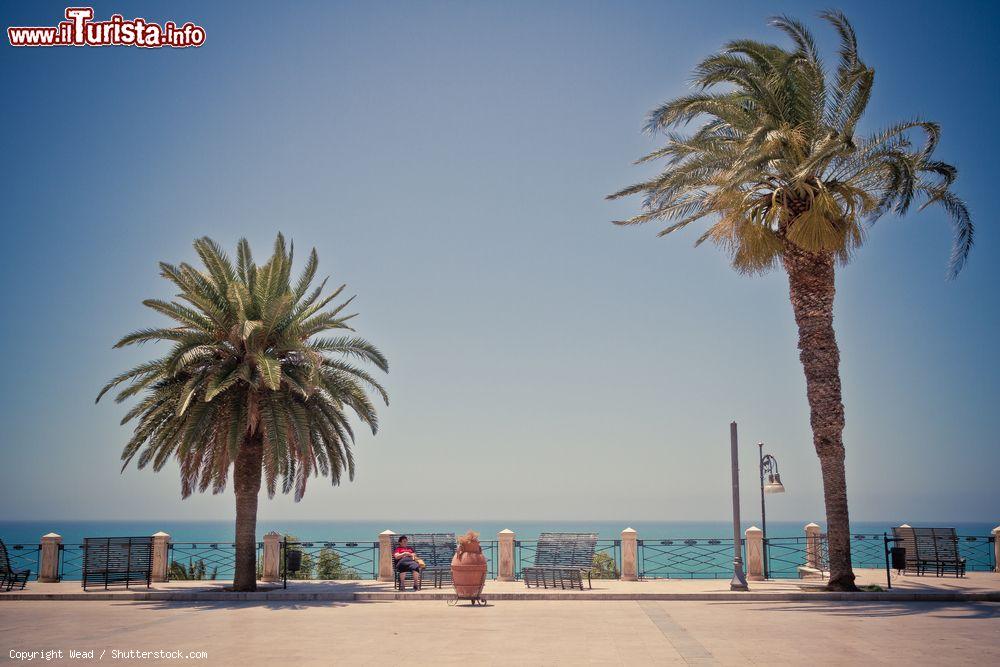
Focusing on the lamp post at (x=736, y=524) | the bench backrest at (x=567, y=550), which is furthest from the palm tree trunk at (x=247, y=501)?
the lamp post at (x=736, y=524)

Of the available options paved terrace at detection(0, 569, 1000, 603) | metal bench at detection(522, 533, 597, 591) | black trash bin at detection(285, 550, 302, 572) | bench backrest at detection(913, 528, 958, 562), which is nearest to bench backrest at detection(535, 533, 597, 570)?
metal bench at detection(522, 533, 597, 591)

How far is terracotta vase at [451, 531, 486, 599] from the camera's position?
17.7 metres

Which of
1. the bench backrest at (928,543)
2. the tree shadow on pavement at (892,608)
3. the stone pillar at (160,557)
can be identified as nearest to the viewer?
the tree shadow on pavement at (892,608)

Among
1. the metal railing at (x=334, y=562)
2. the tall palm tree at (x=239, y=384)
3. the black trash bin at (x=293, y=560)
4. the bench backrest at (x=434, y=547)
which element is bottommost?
the metal railing at (x=334, y=562)

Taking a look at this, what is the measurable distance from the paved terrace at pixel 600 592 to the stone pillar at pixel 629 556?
38 centimetres

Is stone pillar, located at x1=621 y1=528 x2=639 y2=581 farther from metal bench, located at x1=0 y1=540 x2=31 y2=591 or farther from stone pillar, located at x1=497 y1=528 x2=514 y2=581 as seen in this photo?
metal bench, located at x1=0 y1=540 x2=31 y2=591

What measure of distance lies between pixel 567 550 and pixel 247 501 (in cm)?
829

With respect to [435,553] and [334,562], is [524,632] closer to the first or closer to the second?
[435,553]

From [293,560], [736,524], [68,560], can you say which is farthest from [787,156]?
[68,560]

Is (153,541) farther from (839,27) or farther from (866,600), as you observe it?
(839,27)

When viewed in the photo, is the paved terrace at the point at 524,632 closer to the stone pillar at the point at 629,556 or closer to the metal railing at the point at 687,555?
the stone pillar at the point at 629,556

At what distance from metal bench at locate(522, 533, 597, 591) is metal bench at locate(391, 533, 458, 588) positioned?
6.94ft

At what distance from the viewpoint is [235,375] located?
2042 centimetres

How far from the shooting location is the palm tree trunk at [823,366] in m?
19.7
